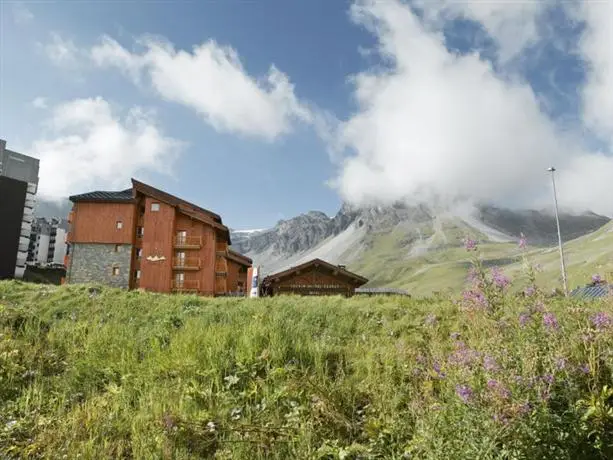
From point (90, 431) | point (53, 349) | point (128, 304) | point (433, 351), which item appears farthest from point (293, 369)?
point (128, 304)

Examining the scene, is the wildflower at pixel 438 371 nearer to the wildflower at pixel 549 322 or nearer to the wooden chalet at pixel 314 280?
the wildflower at pixel 549 322

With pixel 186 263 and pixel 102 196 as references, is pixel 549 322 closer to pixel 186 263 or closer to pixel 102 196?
pixel 186 263

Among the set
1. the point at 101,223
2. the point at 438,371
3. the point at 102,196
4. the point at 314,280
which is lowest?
the point at 438,371

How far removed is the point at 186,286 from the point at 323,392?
3962 centimetres

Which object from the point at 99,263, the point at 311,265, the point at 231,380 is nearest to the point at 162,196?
the point at 99,263

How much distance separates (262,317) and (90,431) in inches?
180

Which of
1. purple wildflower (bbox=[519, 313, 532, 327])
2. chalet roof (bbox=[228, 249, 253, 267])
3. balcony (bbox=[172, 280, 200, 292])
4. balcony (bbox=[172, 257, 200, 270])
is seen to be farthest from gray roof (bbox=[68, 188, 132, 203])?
purple wildflower (bbox=[519, 313, 532, 327])

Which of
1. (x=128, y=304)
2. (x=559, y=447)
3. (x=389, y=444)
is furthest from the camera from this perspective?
(x=128, y=304)

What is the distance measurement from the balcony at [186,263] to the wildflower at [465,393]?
1623 inches

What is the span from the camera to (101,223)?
4519 cm

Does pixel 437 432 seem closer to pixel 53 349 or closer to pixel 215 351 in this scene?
pixel 215 351

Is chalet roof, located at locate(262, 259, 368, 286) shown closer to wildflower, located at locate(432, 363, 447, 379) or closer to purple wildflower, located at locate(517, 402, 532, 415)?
wildflower, located at locate(432, 363, 447, 379)

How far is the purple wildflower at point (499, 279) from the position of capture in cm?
474

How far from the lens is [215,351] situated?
A: 23.1 feet
